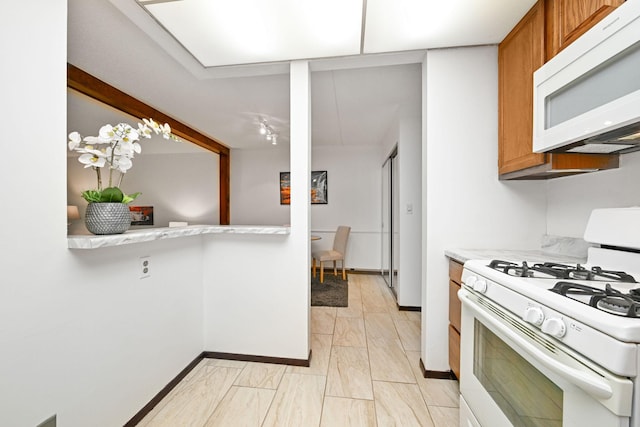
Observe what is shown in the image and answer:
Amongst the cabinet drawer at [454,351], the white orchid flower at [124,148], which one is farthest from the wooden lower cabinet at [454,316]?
the white orchid flower at [124,148]

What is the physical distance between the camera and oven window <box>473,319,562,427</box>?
748mm

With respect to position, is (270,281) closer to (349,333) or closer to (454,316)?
(349,333)

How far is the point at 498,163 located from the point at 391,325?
1.83 m

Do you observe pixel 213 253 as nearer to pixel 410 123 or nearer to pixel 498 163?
pixel 498 163

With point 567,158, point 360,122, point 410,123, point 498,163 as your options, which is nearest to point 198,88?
point 360,122

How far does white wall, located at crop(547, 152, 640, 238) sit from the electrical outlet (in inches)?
99.8

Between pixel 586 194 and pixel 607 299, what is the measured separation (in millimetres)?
1106

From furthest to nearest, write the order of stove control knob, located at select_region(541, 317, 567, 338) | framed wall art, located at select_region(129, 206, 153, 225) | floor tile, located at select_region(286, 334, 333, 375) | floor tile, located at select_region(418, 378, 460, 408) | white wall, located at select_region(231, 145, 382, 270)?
framed wall art, located at select_region(129, 206, 153, 225)
white wall, located at select_region(231, 145, 382, 270)
floor tile, located at select_region(286, 334, 333, 375)
floor tile, located at select_region(418, 378, 460, 408)
stove control knob, located at select_region(541, 317, 567, 338)

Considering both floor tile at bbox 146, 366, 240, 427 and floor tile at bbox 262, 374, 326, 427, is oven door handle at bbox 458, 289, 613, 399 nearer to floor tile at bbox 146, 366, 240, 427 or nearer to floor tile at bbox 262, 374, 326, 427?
floor tile at bbox 262, 374, 326, 427

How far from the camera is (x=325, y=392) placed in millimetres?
1646

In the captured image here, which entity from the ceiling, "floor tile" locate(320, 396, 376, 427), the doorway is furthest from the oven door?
the doorway

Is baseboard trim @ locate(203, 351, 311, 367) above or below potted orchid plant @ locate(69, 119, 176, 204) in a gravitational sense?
below

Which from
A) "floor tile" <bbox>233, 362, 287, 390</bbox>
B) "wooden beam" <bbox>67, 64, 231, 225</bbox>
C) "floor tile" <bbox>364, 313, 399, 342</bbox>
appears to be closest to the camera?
"floor tile" <bbox>233, 362, 287, 390</bbox>

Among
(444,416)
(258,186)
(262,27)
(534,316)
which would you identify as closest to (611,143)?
(534,316)
